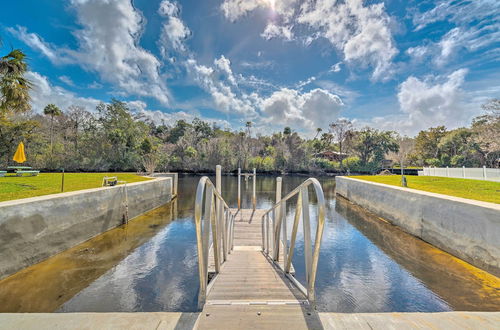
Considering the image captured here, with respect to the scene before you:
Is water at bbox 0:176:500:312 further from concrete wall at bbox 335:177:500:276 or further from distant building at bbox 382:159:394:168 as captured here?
distant building at bbox 382:159:394:168

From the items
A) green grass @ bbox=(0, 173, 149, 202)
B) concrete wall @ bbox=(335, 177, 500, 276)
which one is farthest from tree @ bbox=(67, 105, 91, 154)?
concrete wall @ bbox=(335, 177, 500, 276)

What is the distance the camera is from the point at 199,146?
1603 inches

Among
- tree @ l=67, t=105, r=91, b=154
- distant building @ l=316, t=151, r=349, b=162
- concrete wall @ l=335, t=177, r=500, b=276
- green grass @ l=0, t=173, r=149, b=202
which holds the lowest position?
concrete wall @ l=335, t=177, r=500, b=276

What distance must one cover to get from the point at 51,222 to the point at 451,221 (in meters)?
11.4

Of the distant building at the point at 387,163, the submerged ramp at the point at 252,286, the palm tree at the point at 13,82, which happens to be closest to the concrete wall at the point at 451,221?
the submerged ramp at the point at 252,286

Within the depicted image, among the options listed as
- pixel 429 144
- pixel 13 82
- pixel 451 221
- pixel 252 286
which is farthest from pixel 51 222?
Answer: pixel 429 144

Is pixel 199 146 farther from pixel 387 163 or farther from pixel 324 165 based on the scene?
pixel 387 163

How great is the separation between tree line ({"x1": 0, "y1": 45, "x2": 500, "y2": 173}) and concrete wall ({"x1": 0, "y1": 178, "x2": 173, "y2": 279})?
45.4 ft

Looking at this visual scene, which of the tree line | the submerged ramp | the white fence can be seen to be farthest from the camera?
the tree line

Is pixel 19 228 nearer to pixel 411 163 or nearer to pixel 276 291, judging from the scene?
pixel 276 291

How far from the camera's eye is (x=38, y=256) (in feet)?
18.8

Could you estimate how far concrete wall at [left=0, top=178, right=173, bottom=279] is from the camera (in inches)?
198

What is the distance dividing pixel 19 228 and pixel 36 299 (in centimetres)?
191

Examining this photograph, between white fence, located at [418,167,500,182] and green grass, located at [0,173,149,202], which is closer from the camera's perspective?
green grass, located at [0,173,149,202]
